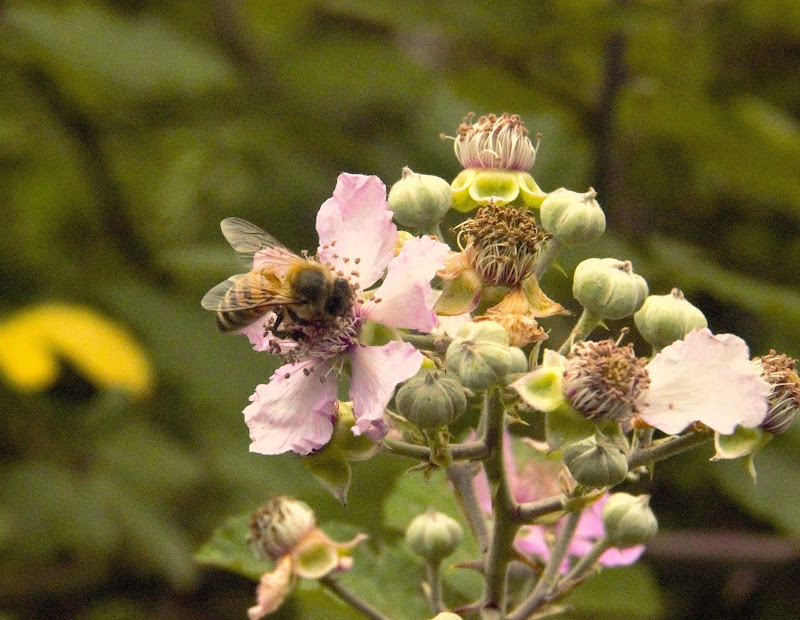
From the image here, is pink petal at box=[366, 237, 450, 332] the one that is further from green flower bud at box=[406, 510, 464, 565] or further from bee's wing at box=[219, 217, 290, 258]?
green flower bud at box=[406, 510, 464, 565]

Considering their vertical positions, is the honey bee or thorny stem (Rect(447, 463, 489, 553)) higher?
the honey bee

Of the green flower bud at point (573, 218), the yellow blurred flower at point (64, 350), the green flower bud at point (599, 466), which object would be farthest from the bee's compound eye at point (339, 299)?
the yellow blurred flower at point (64, 350)

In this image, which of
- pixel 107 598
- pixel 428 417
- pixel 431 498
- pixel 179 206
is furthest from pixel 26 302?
pixel 428 417

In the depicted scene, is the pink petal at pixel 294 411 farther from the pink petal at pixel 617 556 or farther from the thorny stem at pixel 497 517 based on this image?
the pink petal at pixel 617 556

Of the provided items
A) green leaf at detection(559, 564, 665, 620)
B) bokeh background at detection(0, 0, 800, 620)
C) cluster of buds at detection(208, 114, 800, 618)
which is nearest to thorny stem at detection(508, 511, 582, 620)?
cluster of buds at detection(208, 114, 800, 618)

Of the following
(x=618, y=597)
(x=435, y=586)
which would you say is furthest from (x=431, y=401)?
(x=618, y=597)

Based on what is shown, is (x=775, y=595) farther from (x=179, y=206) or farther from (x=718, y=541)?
(x=179, y=206)
